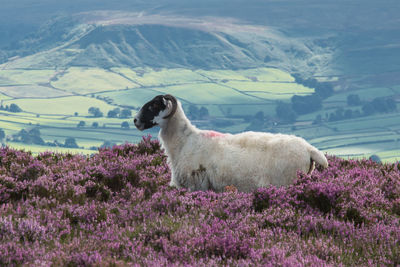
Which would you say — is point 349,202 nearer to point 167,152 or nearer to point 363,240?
point 363,240

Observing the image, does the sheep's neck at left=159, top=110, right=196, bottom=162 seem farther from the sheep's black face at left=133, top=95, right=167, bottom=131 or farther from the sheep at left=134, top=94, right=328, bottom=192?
the sheep's black face at left=133, top=95, right=167, bottom=131

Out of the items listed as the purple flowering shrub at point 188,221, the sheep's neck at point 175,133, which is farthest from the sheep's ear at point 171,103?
the purple flowering shrub at point 188,221

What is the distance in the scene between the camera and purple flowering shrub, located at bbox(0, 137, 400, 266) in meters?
4.93

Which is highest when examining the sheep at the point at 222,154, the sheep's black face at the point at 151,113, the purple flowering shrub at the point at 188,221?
the sheep's black face at the point at 151,113

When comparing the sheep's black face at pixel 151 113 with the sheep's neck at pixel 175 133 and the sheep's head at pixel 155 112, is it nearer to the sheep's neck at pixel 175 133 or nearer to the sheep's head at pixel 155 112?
the sheep's head at pixel 155 112

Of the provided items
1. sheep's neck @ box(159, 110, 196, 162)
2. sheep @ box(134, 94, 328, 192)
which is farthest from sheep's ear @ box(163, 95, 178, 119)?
sheep's neck @ box(159, 110, 196, 162)

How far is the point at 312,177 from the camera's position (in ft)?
24.9

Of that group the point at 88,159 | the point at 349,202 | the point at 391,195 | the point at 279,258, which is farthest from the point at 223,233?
the point at 88,159

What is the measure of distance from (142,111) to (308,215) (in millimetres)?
3541

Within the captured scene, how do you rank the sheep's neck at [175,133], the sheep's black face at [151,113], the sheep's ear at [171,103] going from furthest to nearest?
the sheep's neck at [175,133], the sheep's ear at [171,103], the sheep's black face at [151,113]

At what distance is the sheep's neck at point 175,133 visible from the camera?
29.6ft

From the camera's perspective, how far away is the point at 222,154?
853cm

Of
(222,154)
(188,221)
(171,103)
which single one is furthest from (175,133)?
(188,221)

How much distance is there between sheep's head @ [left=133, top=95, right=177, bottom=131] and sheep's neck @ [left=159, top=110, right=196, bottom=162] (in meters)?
0.20
